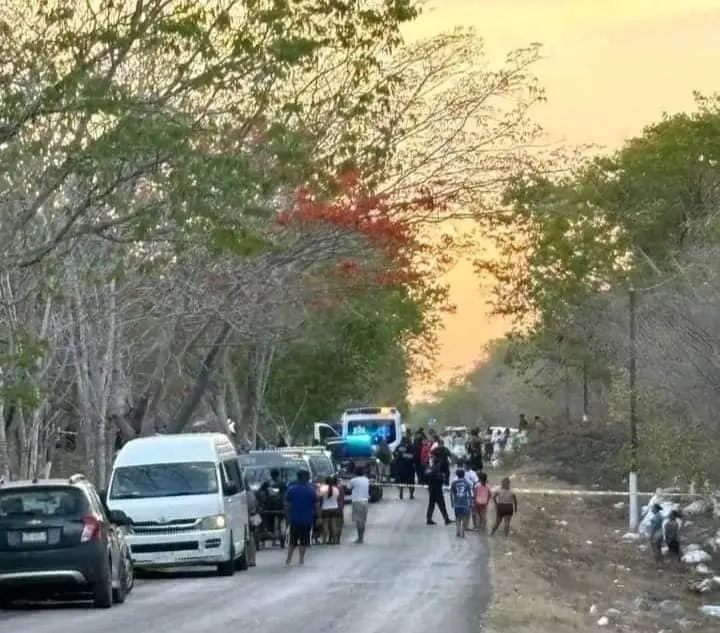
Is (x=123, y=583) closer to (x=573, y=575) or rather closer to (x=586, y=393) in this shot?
(x=573, y=575)

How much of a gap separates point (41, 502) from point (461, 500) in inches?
693

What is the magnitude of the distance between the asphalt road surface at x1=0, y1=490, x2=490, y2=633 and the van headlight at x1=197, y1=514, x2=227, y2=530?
830 mm

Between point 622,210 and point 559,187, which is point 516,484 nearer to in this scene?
point 622,210

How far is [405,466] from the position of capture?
56.5 m

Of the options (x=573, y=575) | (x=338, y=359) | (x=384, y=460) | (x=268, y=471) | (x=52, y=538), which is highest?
(x=338, y=359)

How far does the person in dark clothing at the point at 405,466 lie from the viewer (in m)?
55.2

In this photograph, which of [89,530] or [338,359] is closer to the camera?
[89,530]

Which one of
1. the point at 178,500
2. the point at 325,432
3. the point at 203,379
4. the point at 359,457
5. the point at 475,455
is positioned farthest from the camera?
the point at 325,432

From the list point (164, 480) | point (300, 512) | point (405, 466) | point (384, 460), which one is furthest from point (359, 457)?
point (164, 480)

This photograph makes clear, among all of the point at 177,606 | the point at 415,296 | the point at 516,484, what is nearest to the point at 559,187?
the point at 177,606

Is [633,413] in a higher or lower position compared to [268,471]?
higher

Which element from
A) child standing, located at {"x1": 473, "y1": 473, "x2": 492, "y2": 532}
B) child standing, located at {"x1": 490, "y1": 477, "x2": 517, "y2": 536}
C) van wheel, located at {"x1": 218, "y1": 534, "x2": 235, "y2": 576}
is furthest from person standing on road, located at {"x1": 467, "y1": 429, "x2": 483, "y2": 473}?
van wheel, located at {"x1": 218, "y1": 534, "x2": 235, "y2": 576}

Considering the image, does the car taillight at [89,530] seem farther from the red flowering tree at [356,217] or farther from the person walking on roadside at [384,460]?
the person walking on roadside at [384,460]

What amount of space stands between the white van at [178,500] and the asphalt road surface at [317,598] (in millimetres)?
499
